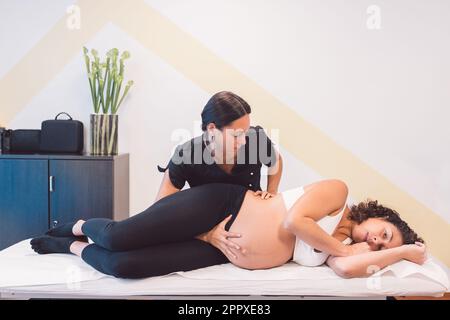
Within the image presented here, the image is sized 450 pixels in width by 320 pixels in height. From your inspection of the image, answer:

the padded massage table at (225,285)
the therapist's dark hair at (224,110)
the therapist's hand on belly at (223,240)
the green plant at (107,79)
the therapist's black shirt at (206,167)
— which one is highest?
the green plant at (107,79)

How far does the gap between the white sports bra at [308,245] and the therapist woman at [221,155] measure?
4.8 inches

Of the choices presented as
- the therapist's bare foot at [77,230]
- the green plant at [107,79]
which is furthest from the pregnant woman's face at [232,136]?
the green plant at [107,79]

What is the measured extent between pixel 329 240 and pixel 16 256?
1.14 metres

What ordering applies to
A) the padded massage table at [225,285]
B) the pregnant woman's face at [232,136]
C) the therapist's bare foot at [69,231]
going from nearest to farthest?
the padded massage table at [225,285], the pregnant woman's face at [232,136], the therapist's bare foot at [69,231]

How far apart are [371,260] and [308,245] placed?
0.21m

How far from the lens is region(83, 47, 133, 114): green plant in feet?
8.64

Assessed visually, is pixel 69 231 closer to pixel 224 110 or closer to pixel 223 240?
pixel 223 240

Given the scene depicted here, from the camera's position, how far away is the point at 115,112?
2.69m

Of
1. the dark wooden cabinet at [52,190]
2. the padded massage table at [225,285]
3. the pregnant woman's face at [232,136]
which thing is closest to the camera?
the padded massage table at [225,285]

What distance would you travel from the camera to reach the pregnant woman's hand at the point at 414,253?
148 cm

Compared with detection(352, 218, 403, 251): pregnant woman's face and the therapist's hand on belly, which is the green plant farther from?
detection(352, 218, 403, 251): pregnant woman's face

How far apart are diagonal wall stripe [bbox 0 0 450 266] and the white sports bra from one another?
4.00ft

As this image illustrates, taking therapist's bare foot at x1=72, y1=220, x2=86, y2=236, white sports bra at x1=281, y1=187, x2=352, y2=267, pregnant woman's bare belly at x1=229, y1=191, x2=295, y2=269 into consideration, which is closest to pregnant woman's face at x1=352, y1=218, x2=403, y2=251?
white sports bra at x1=281, y1=187, x2=352, y2=267

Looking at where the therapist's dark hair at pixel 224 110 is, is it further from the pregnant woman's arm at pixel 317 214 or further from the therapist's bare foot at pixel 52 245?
the therapist's bare foot at pixel 52 245
